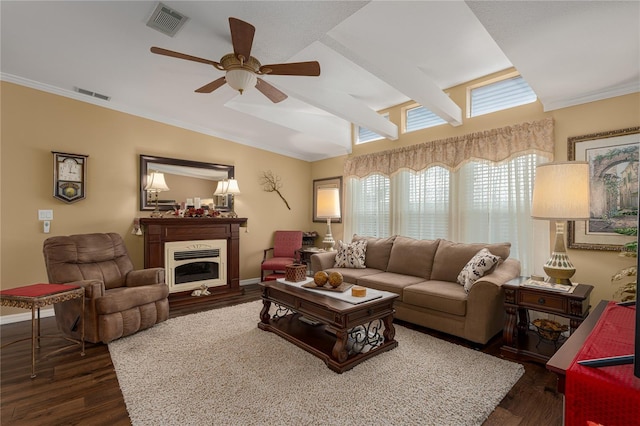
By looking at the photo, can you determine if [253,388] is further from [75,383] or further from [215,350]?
[75,383]

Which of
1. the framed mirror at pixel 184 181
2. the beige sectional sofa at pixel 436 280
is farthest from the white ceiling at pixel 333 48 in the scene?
the beige sectional sofa at pixel 436 280

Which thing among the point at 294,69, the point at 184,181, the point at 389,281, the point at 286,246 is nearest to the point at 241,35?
the point at 294,69

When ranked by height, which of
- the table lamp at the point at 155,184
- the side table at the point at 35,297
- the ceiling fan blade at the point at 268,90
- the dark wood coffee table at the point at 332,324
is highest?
the ceiling fan blade at the point at 268,90

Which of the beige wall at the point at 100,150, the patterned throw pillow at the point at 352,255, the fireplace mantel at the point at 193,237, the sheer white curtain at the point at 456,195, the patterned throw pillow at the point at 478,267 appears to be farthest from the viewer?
the patterned throw pillow at the point at 352,255

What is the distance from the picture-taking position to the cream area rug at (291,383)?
1.81 m

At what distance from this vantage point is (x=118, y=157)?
4070 mm

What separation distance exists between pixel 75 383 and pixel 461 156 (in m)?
4.68

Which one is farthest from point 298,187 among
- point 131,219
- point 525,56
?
point 525,56

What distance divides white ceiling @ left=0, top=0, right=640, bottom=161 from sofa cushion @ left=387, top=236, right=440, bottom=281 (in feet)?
5.77

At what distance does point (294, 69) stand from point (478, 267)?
2.60 metres

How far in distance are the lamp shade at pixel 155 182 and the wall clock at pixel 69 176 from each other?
72 cm

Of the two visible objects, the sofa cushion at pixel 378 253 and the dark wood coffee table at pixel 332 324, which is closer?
the dark wood coffee table at pixel 332 324

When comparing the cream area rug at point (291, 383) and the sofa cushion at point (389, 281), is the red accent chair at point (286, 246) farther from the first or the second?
the cream area rug at point (291, 383)

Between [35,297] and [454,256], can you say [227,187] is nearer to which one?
[35,297]
